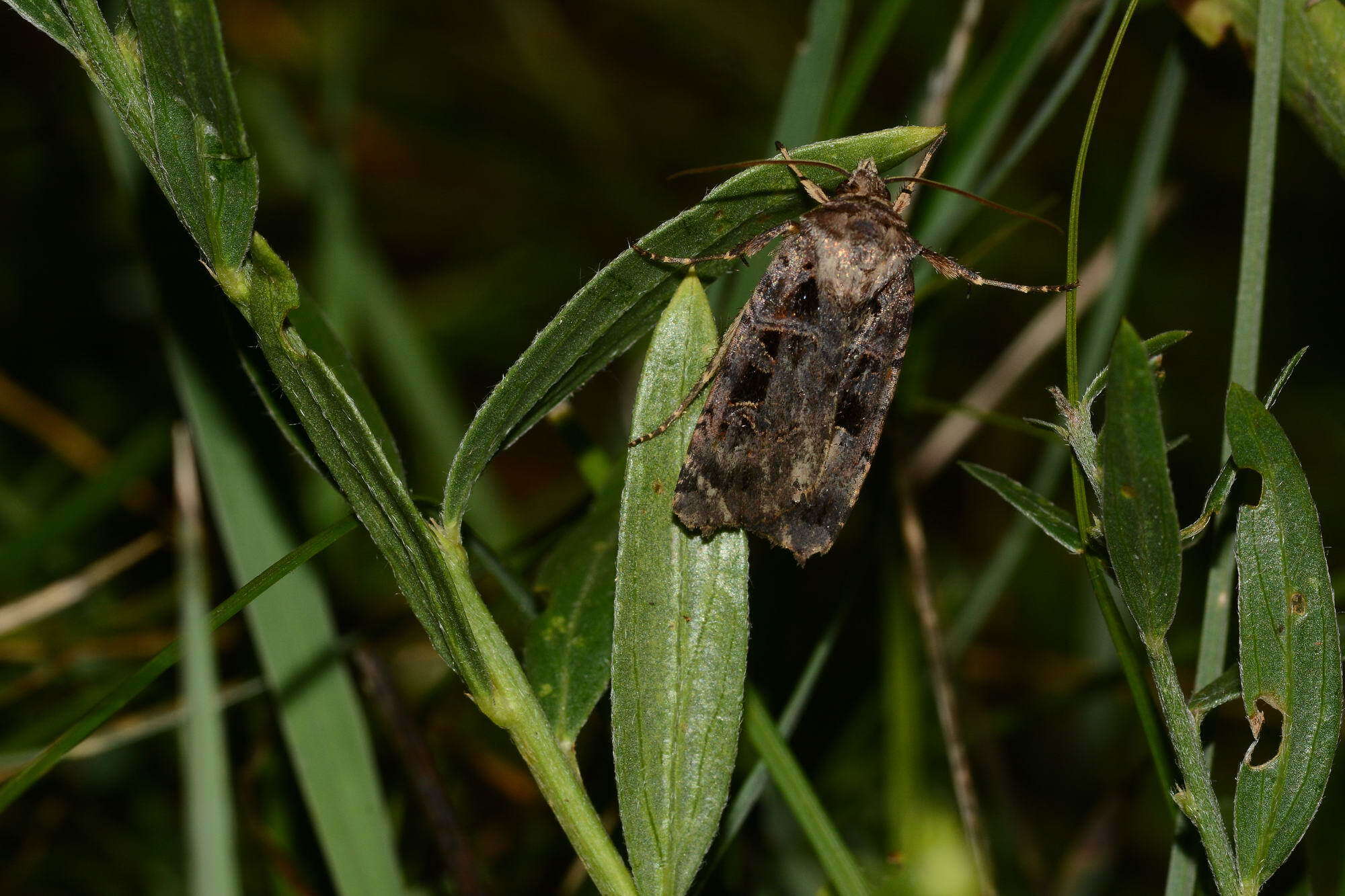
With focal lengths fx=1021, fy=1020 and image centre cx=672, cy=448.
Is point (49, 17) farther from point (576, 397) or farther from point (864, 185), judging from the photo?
point (576, 397)

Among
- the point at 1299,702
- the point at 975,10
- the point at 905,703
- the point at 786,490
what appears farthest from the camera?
the point at 905,703

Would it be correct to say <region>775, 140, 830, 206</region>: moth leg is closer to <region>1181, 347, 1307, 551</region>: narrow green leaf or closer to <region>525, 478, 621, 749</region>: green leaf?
<region>525, 478, 621, 749</region>: green leaf

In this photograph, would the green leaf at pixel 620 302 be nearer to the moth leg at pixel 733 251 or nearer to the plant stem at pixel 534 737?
the moth leg at pixel 733 251

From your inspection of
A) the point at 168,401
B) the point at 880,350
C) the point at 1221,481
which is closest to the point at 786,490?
the point at 880,350

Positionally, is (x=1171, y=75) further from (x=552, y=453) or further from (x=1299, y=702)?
(x=552, y=453)

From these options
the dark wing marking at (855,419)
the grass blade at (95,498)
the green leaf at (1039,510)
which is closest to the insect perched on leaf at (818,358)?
the dark wing marking at (855,419)
